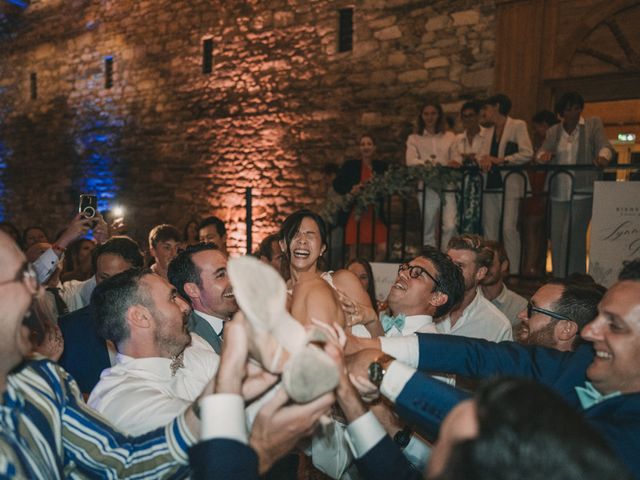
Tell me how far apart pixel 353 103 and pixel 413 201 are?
2.00 meters

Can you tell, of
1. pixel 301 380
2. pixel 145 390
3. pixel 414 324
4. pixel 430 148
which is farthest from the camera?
pixel 430 148

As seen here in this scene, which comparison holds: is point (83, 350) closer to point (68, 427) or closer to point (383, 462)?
point (68, 427)

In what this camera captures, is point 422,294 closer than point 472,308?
Yes

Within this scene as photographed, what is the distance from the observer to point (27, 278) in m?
1.18

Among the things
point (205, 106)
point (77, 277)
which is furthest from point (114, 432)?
point (205, 106)

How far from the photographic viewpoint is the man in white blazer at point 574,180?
14.7 feet

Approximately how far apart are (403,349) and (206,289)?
1.19 meters

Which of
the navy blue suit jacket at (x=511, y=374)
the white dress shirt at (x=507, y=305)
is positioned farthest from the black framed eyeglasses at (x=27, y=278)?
the white dress shirt at (x=507, y=305)

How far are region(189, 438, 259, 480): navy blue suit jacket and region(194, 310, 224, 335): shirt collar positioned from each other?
5.04ft

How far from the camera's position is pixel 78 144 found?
1177 centimetres

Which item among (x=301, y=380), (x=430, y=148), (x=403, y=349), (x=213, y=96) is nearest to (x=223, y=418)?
(x=301, y=380)

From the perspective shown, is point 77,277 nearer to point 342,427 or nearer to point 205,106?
point 342,427

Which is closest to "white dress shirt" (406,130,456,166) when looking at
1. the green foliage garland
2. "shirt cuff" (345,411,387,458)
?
the green foliage garland

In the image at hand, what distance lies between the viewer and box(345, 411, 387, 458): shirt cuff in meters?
1.37
